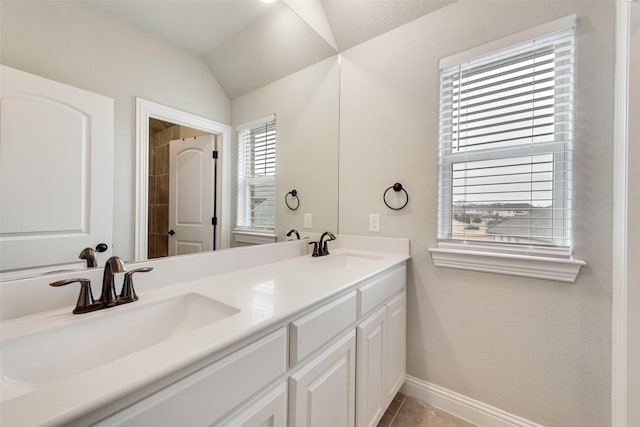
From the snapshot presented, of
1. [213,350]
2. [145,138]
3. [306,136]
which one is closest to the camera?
[213,350]

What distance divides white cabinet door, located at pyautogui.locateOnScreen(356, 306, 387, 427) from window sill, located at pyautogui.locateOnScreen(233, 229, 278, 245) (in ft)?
2.29

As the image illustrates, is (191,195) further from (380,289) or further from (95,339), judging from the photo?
(380,289)

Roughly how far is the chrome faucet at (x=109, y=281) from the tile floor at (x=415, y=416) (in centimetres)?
149

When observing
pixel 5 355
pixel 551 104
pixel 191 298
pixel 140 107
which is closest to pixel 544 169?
pixel 551 104

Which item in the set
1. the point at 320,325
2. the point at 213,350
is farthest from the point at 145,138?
the point at 320,325

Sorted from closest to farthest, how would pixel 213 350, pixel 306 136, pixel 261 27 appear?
pixel 213 350
pixel 261 27
pixel 306 136

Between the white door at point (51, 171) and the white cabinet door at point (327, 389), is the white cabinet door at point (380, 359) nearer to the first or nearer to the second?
the white cabinet door at point (327, 389)

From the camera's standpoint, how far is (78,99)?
0.83 metres

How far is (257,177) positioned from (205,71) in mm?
543

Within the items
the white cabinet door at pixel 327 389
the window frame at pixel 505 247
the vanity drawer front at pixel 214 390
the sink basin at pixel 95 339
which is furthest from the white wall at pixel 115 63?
the window frame at pixel 505 247

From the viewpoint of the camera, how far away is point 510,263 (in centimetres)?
137

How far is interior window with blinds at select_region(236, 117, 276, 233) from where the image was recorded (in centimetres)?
137

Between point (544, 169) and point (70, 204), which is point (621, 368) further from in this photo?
point (70, 204)

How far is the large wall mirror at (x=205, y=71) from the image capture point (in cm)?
80
